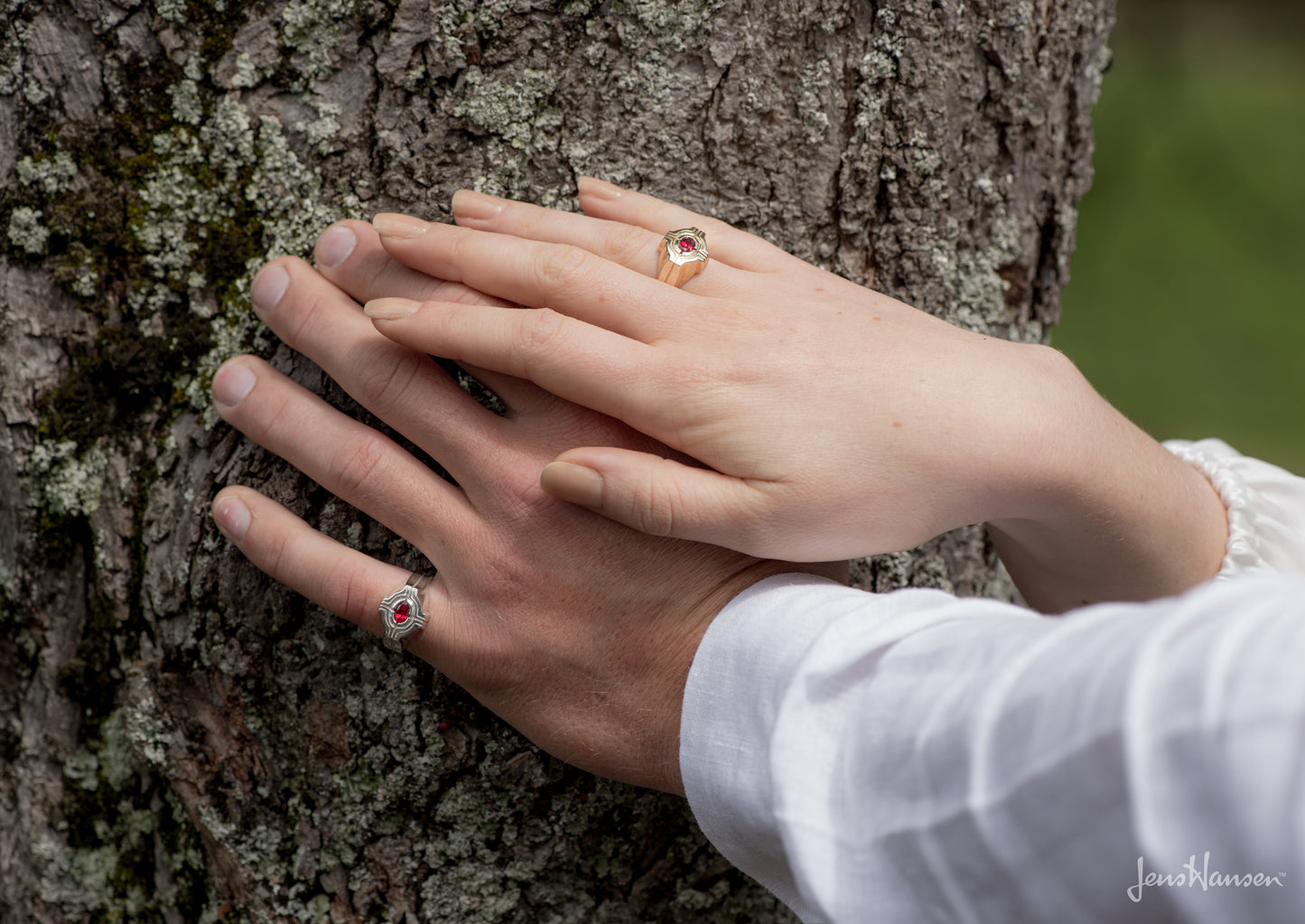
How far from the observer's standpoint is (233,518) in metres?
1.03

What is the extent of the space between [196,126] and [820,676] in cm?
103

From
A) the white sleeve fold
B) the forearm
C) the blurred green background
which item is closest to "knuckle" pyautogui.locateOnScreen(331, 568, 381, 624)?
the white sleeve fold

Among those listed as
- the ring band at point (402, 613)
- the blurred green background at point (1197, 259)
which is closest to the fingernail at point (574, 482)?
the ring band at point (402, 613)

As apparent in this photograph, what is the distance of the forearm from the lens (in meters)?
0.90

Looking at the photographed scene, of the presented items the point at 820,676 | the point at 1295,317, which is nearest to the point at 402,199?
the point at 820,676

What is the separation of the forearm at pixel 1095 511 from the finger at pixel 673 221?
356 millimetres

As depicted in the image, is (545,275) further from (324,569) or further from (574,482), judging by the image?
(324,569)

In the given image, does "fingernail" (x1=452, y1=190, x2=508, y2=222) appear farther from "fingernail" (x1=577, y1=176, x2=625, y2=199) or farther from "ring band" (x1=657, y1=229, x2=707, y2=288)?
"ring band" (x1=657, y1=229, x2=707, y2=288)

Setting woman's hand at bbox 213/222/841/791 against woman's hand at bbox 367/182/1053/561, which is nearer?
woman's hand at bbox 367/182/1053/561

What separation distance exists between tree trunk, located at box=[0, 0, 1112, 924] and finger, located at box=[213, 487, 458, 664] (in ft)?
0.20

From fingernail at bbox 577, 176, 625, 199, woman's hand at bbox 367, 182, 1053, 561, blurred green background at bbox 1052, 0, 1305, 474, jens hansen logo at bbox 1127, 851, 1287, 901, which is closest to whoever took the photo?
jens hansen logo at bbox 1127, 851, 1287, 901

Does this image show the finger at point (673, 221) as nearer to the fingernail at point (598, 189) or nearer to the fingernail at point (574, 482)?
the fingernail at point (598, 189)

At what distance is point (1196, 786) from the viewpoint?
1.71 ft

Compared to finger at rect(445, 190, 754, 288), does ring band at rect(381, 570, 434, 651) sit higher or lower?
lower
